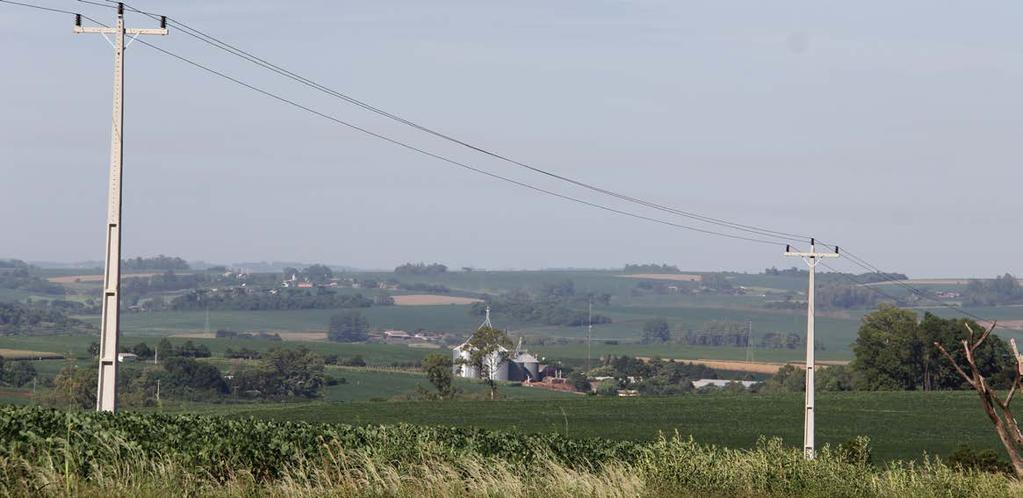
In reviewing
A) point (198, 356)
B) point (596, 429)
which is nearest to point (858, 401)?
point (596, 429)

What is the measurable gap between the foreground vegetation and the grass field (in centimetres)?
3587

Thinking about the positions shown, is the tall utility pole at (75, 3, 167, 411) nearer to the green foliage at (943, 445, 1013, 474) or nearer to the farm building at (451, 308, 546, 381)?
the green foliage at (943, 445, 1013, 474)

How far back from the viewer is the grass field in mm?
68062

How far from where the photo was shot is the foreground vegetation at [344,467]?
18.1m

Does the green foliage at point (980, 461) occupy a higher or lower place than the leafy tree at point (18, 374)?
higher

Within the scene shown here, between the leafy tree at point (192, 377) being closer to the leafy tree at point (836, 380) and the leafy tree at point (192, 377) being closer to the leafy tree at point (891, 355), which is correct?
the leafy tree at point (836, 380)

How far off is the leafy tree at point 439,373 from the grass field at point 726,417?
30.5 metres

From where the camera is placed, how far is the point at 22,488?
16219mm

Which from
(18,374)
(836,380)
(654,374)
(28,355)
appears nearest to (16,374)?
(18,374)

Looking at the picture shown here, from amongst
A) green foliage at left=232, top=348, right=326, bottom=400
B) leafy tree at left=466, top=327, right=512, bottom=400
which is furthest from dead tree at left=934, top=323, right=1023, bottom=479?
green foliage at left=232, top=348, right=326, bottom=400

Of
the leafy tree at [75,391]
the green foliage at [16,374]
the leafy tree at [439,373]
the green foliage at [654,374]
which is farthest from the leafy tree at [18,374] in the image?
the green foliage at [654,374]

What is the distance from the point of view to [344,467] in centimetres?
1975

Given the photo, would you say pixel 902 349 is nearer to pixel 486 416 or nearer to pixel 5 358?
pixel 486 416

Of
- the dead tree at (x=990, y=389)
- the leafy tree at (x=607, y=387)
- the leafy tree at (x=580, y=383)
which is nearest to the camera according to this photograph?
the dead tree at (x=990, y=389)
